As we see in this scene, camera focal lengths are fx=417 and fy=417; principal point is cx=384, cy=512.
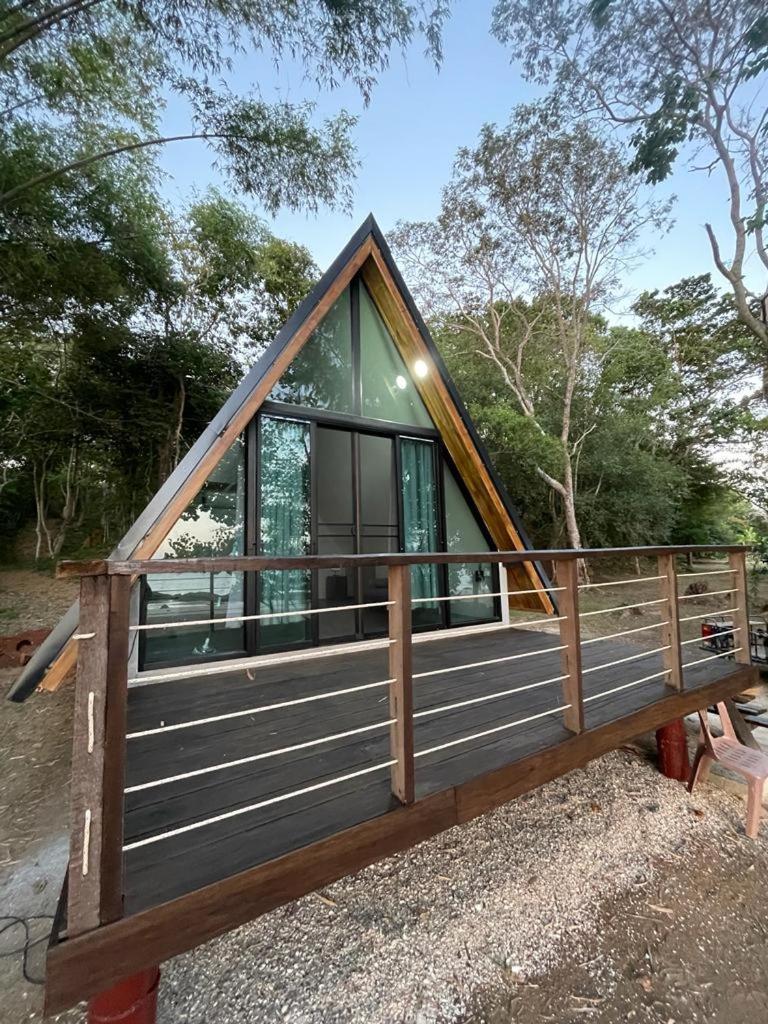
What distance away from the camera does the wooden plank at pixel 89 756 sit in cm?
104

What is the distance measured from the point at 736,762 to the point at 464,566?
2792 millimetres

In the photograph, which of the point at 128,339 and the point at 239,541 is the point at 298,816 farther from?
the point at 128,339

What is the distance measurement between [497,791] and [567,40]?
12267mm

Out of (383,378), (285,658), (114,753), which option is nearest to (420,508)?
(383,378)

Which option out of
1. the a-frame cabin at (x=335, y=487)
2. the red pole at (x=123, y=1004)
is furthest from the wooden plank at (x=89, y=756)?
the a-frame cabin at (x=335, y=487)

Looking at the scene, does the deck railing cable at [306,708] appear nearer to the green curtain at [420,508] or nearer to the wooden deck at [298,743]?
the wooden deck at [298,743]

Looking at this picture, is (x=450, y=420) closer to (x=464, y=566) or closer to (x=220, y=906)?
(x=464, y=566)

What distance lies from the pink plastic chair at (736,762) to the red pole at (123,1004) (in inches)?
132

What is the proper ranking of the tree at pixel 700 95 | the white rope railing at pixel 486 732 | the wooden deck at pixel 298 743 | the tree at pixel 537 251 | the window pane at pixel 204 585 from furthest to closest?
the tree at pixel 537 251 → the tree at pixel 700 95 → the window pane at pixel 204 585 → the white rope railing at pixel 486 732 → the wooden deck at pixel 298 743

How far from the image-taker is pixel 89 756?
3.45 ft

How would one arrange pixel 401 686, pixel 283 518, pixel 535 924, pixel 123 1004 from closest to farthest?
1. pixel 123 1004
2. pixel 401 686
3. pixel 535 924
4. pixel 283 518

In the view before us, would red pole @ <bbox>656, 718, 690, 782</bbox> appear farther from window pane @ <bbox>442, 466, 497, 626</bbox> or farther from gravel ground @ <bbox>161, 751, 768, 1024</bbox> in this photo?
window pane @ <bbox>442, 466, 497, 626</bbox>

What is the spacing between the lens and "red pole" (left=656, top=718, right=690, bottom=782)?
3250mm

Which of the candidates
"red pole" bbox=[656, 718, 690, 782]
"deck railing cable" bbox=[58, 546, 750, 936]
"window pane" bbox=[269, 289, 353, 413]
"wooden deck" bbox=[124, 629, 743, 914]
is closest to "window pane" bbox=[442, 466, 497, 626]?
"deck railing cable" bbox=[58, 546, 750, 936]
